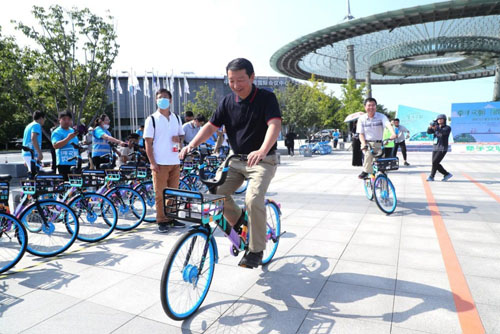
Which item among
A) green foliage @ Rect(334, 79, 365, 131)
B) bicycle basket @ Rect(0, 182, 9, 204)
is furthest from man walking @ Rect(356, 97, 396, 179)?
green foliage @ Rect(334, 79, 365, 131)

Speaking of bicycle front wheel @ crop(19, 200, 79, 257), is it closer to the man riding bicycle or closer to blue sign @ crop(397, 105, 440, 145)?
the man riding bicycle

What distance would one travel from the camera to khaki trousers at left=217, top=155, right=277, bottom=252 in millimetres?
2801

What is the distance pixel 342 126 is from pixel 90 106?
29558 millimetres

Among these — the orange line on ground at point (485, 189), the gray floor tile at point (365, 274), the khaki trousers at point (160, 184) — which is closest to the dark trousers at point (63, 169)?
the khaki trousers at point (160, 184)

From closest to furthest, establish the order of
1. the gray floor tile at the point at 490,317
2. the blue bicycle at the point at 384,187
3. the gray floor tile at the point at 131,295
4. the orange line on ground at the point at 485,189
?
the gray floor tile at the point at 490,317, the gray floor tile at the point at 131,295, the blue bicycle at the point at 384,187, the orange line on ground at the point at 485,189

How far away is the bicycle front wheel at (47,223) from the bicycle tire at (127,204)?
82cm

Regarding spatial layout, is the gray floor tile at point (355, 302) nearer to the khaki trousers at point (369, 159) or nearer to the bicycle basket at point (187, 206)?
the bicycle basket at point (187, 206)

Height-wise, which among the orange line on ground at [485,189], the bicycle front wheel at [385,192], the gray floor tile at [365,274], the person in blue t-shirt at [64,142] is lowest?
the gray floor tile at [365,274]

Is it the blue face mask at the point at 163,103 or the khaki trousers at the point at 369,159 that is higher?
the blue face mask at the point at 163,103

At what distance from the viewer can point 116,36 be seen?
1424 cm

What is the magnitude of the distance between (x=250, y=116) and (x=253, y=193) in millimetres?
720

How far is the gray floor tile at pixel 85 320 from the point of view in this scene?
241cm

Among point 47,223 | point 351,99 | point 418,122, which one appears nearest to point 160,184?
point 47,223

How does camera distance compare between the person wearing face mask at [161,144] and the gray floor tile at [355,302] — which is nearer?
the gray floor tile at [355,302]
